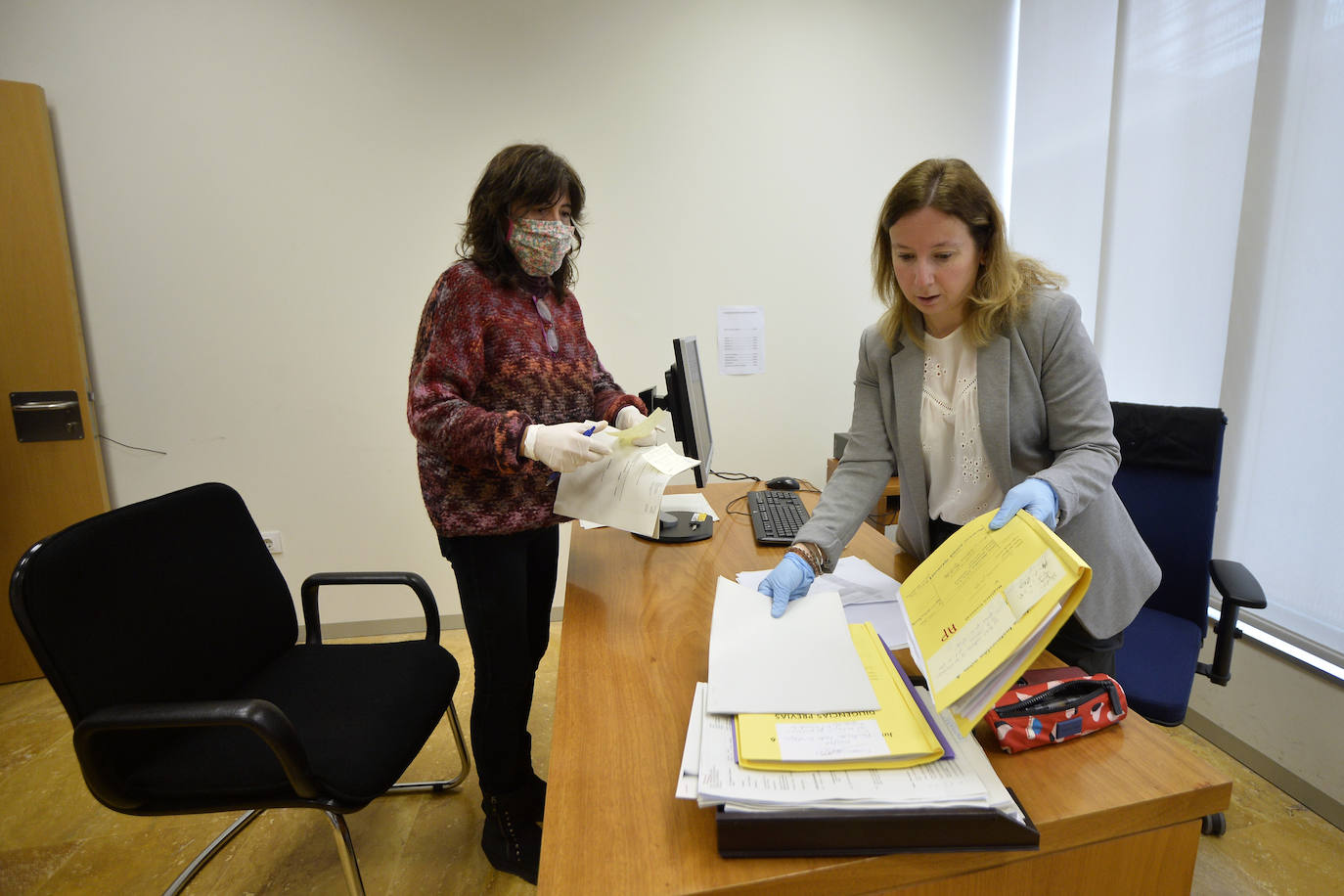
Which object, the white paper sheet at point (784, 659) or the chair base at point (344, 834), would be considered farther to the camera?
the chair base at point (344, 834)

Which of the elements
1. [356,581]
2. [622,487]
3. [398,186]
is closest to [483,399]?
[622,487]

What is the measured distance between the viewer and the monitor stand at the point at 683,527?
5.23 feet

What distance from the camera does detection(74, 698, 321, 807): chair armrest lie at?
3.21ft

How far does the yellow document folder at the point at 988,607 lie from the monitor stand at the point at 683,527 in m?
0.85

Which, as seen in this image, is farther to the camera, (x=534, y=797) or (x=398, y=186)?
(x=398, y=186)

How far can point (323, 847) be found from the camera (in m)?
1.59

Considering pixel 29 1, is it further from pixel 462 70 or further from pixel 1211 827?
pixel 1211 827

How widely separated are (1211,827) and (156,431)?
365 cm

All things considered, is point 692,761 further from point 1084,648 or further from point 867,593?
point 1084,648

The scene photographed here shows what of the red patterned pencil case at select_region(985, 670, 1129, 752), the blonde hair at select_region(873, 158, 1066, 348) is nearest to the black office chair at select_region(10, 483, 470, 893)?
the red patterned pencil case at select_region(985, 670, 1129, 752)

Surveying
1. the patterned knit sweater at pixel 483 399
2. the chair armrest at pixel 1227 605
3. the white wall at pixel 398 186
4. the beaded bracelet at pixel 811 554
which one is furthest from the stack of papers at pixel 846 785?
the white wall at pixel 398 186

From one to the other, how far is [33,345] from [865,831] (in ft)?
10.1

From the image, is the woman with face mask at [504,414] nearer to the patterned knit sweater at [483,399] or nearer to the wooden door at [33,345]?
the patterned knit sweater at [483,399]

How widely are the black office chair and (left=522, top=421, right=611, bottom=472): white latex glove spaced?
0.59m
